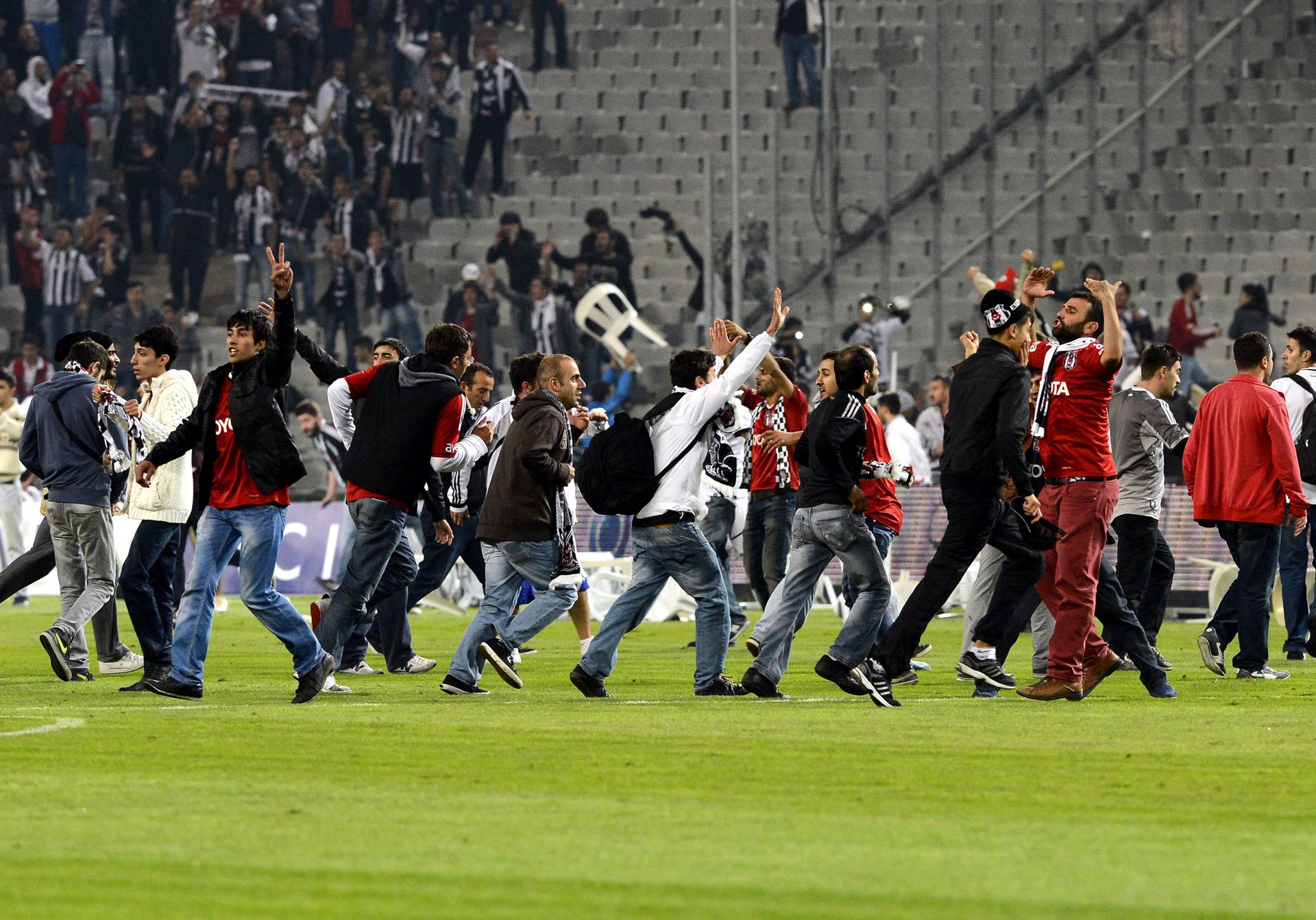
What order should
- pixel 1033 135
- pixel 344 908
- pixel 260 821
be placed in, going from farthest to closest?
pixel 1033 135 < pixel 260 821 < pixel 344 908

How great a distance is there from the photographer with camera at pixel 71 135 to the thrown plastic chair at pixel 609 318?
31.2ft

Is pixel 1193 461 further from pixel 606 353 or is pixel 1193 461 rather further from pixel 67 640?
pixel 606 353

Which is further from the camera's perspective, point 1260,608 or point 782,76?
point 782,76

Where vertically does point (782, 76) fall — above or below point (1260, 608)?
above

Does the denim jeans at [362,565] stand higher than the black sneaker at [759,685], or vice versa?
the denim jeans at [362,565]

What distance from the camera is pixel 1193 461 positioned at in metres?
13.8

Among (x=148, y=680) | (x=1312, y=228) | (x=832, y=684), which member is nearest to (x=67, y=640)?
(x=148, y=680)

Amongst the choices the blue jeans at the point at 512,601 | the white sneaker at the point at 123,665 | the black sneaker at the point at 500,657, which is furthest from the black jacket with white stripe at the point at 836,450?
the white sneaker at the point at 123,665

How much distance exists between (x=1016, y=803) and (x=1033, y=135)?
29.0 m

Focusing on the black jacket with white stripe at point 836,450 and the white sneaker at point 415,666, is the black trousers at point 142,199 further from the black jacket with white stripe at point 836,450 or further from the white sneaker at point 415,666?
the black jacket with white stripe at point 836,450

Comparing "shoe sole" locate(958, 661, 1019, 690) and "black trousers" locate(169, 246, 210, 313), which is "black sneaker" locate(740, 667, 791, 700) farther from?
"black trousers" locate(169, 246, 210, 313)

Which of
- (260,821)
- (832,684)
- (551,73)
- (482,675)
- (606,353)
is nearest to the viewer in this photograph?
(260,821)

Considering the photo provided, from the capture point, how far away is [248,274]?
3441 centimetres

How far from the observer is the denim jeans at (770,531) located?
16125 millimetres
